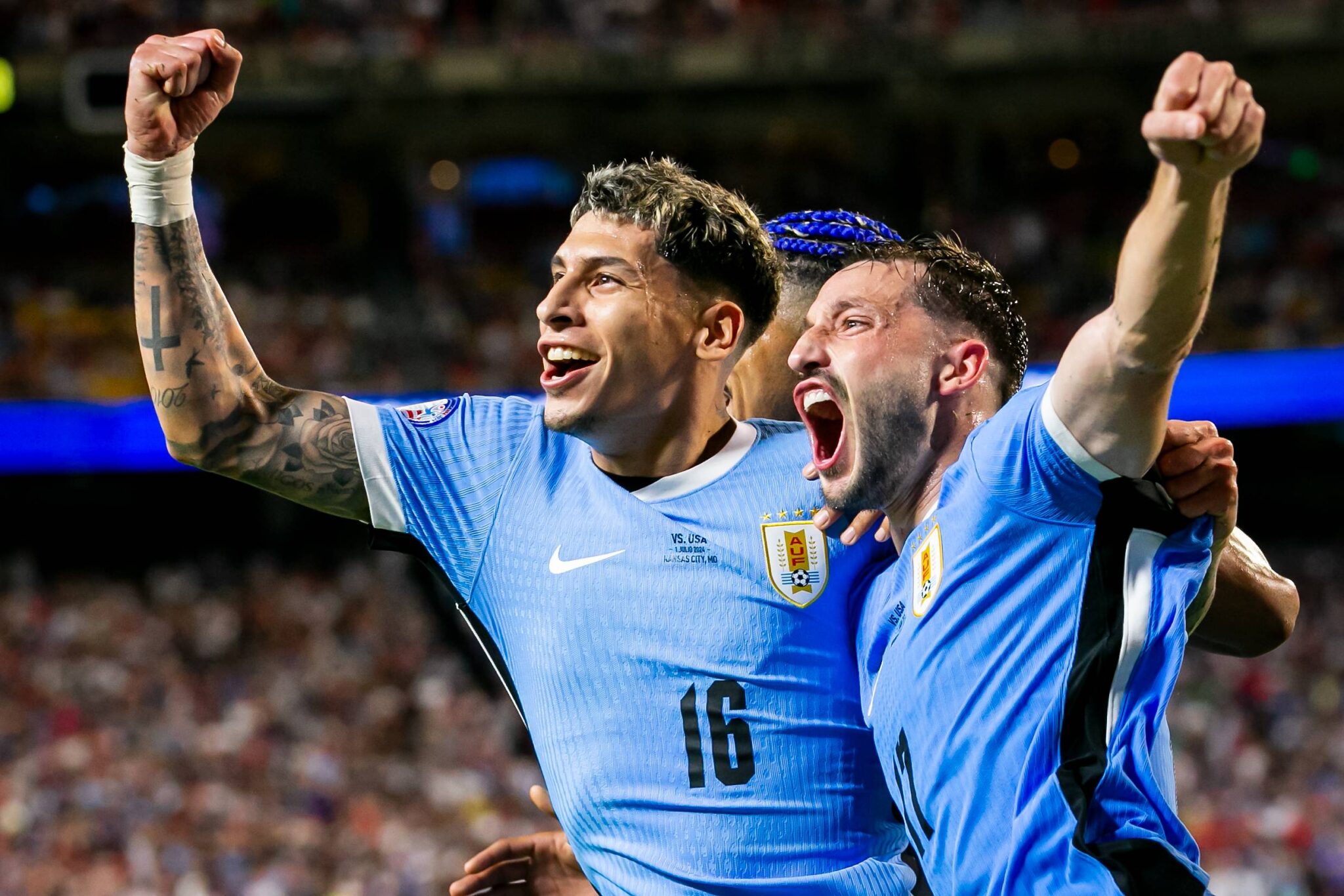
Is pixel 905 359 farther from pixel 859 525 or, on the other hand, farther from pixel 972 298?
pixel 859 525

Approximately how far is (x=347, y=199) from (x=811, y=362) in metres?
19.4

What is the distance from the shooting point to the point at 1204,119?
189 centimetres

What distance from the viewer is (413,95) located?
1956 centimetres

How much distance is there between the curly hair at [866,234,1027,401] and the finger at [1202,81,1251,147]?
2.84ft

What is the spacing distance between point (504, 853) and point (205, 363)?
1.25 metres

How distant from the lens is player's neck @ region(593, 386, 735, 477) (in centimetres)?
315

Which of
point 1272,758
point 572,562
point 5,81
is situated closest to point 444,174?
point 5,81

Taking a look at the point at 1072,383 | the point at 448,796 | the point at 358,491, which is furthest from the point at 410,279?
the point at 1072,383

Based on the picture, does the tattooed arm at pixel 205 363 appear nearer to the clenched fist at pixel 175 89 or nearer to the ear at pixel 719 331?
the clenched fist at pixel 175 89

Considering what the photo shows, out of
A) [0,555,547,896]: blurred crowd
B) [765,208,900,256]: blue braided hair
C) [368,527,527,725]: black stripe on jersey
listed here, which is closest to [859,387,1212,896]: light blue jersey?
[368,527,527,725]: black stripe on jersey

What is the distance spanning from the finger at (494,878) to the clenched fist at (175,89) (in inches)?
65.3

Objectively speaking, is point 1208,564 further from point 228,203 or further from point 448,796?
point 228,203

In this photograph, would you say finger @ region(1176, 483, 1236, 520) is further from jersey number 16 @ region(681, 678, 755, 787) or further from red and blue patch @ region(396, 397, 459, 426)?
red and blue patch @ region(396, 397, 459, 426)

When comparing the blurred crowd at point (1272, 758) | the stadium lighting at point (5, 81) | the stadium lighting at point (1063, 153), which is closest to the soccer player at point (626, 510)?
the blurred crowd at point (1272, 758)
